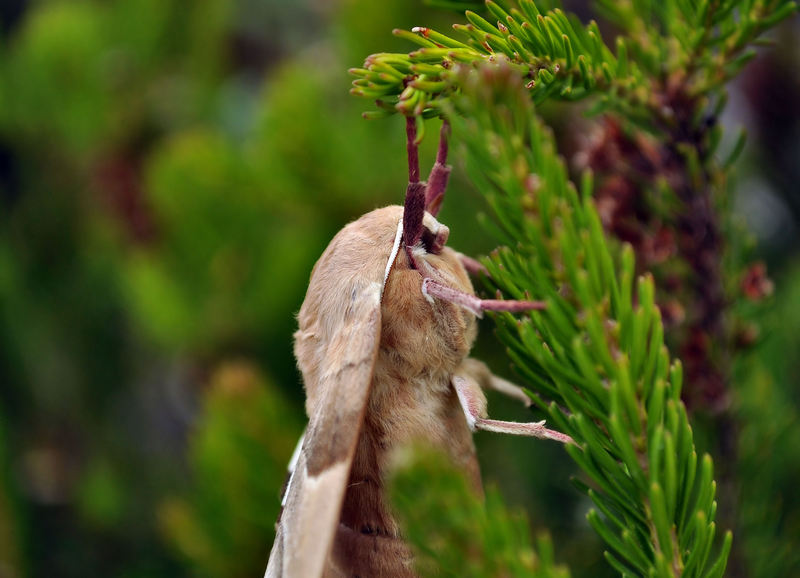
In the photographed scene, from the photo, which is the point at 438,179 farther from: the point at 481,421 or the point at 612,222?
the point at 481,421

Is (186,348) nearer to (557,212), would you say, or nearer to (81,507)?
(81,507)

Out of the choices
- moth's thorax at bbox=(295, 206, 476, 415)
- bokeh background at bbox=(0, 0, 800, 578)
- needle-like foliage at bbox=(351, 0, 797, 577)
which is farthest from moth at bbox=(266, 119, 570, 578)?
bokeh background at bbox=(0, 0, 800, 578)

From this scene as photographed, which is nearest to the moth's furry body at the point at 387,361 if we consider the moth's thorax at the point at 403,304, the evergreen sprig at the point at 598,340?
the moth's thorax at the point at 403,304

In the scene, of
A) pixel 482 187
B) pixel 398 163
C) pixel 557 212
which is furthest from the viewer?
pixel 398 163

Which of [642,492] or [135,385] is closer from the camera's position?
[642,492]

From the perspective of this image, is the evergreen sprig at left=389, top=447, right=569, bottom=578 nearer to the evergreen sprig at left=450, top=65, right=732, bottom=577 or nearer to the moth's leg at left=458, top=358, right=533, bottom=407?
the evergreen sprig at left=450, top=65, right=732, bottom=577

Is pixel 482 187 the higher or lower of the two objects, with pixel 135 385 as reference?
higher

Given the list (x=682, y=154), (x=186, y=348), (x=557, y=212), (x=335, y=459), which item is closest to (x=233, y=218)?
(x=186, y=348)

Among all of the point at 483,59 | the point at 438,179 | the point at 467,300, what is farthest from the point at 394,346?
the point at 483,59

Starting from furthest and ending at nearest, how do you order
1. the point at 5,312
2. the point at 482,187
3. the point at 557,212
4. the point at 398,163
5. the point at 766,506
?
the point at 5,312, the point at 398,163, the point at 766,506, the point at 482,187, the point at 557,212
